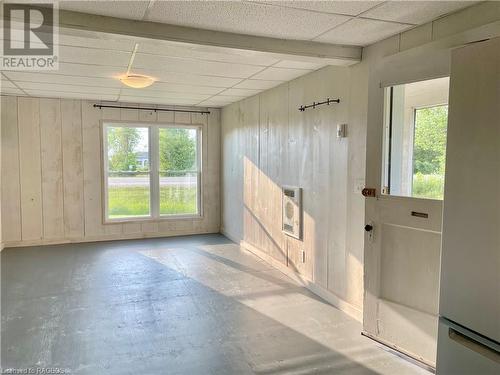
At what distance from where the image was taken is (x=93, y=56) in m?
3.39

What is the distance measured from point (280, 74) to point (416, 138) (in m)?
1.93

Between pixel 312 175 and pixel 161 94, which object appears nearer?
pixel 312 175

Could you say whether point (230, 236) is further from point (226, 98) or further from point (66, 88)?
point (66, 88)

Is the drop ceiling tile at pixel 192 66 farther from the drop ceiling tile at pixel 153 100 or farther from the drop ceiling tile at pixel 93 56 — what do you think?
the drop ceiling tile at pixel 153 100

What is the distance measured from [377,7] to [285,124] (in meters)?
2.40

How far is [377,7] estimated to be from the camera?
2.28 metres

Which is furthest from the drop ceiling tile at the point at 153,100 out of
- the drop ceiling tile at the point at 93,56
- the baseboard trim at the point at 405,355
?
the baseboard trim at the point at 405,355

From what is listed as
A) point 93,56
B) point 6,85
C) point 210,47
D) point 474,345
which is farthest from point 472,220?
point 6,85

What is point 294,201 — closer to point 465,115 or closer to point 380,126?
point 380,126

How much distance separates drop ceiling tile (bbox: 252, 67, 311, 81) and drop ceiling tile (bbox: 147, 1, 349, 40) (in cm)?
115

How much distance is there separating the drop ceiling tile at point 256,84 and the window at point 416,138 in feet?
6.74

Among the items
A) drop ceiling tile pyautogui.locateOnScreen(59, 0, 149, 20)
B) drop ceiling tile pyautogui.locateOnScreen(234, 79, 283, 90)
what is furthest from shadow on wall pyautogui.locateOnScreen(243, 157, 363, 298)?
drop ceiling tile pyautogui.locateOnScreen(59, 0, 149, 20)

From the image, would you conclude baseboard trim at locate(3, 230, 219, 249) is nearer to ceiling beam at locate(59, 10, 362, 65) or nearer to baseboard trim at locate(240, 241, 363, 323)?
baseboard trim at locate(240, 241, 363, 323)

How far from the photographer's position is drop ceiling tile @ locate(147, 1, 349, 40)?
A: 88.4 inches
